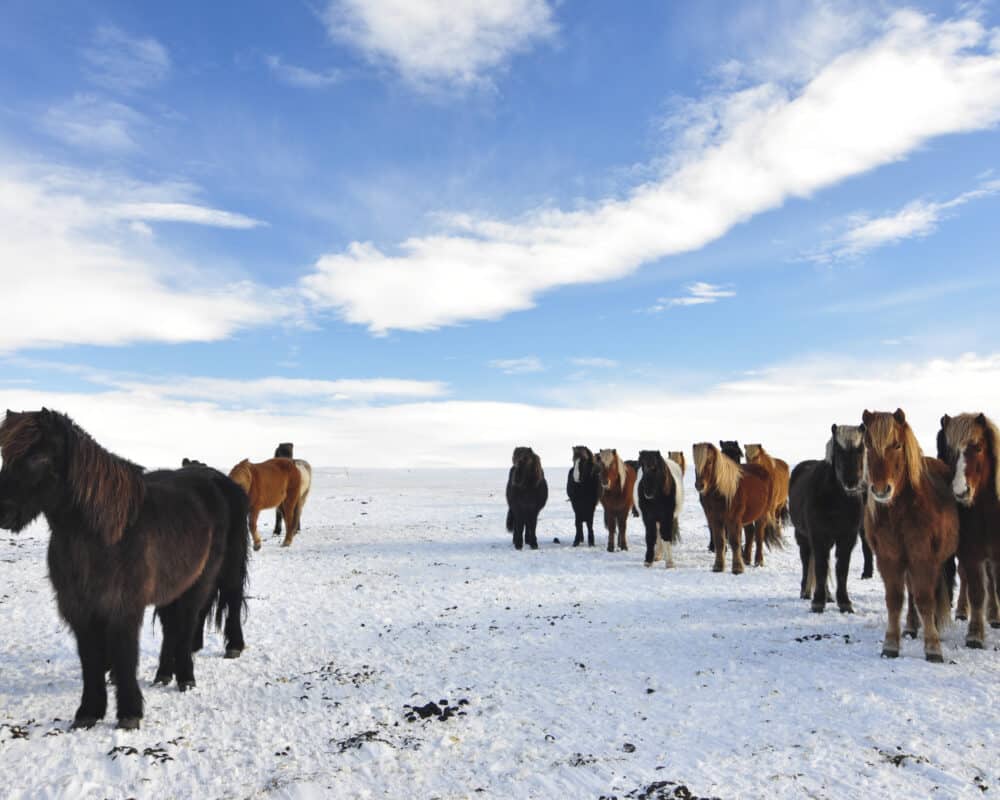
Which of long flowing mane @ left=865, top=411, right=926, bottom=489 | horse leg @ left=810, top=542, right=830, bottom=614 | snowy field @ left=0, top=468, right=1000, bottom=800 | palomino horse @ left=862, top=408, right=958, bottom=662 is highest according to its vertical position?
long flowing mane @ left=865, top=411, right=926, bottom=489

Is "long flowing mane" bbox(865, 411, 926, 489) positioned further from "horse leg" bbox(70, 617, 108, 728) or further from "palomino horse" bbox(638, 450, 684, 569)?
"palomino horse" bbox(638, 450, 684, 569)

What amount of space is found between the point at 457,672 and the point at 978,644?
4529 mm

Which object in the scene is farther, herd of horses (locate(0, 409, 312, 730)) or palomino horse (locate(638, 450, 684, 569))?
palomino horse (locate(638, 450, 684, 569))

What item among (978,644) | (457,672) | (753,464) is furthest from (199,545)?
(753,464)

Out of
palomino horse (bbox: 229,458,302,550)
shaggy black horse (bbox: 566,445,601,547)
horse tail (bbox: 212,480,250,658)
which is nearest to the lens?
horse tail (bbox: 212,480,250,658)

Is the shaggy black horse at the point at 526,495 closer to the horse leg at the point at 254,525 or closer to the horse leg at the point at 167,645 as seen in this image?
the horse leg at the point at 254,525

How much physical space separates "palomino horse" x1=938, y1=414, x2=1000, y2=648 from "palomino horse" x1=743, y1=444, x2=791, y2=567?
6.00 metres

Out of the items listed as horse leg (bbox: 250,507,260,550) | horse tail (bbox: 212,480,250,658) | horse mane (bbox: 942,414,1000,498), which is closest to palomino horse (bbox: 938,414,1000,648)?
horse mane (bbox: 942,414,1000,498)

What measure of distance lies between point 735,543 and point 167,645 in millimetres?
8560

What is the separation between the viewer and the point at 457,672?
5.91 meters

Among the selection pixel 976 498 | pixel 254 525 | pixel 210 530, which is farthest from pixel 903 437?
pixel 254 525

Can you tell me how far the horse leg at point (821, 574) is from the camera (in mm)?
8047

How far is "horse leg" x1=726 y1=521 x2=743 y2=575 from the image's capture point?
11.3 m

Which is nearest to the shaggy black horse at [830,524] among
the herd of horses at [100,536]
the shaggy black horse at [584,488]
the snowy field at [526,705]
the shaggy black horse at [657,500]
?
the snowy field at [526,705]
